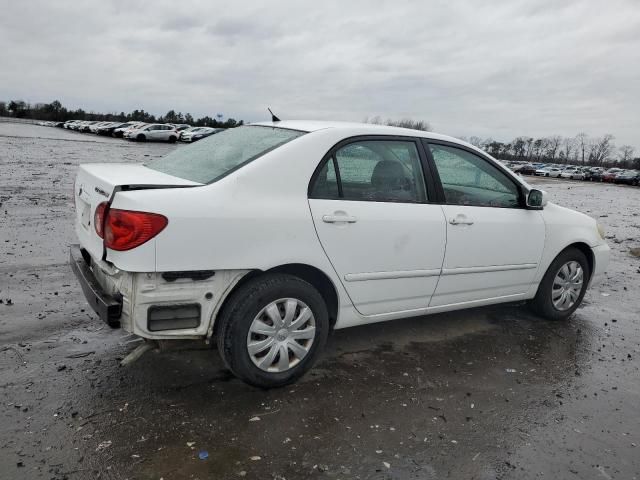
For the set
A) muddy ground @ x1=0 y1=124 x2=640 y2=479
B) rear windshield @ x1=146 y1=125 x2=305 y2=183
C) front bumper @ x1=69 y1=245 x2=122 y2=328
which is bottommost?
muddy ground @ x1=0 y1=124 x2=640 y2=479

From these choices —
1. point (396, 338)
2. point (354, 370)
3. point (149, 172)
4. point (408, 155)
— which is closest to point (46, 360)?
point (149, 172)

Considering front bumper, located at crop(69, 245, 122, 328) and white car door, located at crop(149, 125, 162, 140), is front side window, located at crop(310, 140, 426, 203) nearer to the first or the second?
front bumper, located at crop(69, 245, 122, 328)

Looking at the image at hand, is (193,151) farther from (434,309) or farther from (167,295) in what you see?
(434,309)

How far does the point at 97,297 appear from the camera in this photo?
10.4ft

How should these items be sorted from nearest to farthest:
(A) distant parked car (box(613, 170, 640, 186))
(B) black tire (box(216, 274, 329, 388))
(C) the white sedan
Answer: (C) the white sedan, (B) black tire (box(216, 274, 329, 388)), (A) distant parked car (box(613, 170, 640, 186))

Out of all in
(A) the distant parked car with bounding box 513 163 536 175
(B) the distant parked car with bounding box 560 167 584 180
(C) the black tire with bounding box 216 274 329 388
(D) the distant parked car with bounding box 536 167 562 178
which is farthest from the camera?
(A) the distant parked car with bounding box 513 163 536 175

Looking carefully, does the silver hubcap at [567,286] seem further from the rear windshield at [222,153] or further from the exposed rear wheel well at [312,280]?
the rear windshield at [222,153]

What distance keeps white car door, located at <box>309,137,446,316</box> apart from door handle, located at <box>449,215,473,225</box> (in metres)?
0.12

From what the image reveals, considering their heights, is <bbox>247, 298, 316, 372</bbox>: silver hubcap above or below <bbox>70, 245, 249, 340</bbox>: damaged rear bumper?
below

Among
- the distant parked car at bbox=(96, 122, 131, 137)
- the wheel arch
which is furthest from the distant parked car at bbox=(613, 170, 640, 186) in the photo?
the wheel arch

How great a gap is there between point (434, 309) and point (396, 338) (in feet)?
1.49

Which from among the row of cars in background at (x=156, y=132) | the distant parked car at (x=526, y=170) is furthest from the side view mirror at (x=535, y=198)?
the distant parked car at (x=526, y=170)

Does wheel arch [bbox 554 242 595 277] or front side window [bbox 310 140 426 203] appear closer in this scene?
front side window [bbox 310 140 426 203]

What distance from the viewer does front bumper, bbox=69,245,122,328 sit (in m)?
3.05
